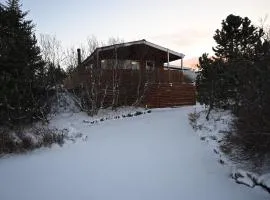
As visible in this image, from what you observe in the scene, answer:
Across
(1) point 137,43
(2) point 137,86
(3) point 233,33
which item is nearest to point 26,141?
(2) point 137,86

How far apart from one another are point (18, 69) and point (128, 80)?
6860mm

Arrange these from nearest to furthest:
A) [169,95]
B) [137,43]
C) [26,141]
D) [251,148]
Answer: [251,148] < [26,141] < [137,43] < [169,95]

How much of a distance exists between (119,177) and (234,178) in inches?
97.5

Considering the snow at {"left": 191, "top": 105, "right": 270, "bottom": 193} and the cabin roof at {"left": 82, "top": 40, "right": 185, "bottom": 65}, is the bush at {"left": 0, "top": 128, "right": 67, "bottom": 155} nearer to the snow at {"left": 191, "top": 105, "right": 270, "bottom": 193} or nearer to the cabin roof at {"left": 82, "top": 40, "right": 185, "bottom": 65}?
the snow at {"left": 191, "top": 105, "right": 270, "bottom": 193}

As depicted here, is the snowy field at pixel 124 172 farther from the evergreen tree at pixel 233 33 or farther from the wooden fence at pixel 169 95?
the wooden fence at pixel 169 95

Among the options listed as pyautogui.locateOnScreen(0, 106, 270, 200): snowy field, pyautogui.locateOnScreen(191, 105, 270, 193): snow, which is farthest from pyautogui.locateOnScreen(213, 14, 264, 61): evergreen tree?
pyautogui.locateOnScreen(0, 106, 270, 200): snowy field

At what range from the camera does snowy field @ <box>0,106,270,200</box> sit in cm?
509

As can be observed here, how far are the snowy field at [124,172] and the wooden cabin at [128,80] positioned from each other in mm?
6966

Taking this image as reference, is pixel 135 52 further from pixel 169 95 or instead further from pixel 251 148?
pixel 251 148

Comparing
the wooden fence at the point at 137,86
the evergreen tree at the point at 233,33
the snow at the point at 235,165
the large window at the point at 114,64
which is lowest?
the snow at the point at 235,165

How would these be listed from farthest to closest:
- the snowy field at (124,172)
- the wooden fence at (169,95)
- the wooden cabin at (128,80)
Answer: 1. the wooden fence at (169,95)
2. the wooden cabin at (128,80)
3. the snowy field at (124,172)

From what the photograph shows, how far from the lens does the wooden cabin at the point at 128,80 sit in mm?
16391

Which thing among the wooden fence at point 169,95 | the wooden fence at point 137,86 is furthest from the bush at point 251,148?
the wooden fence at point 169,95

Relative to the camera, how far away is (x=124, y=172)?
6207 mm
